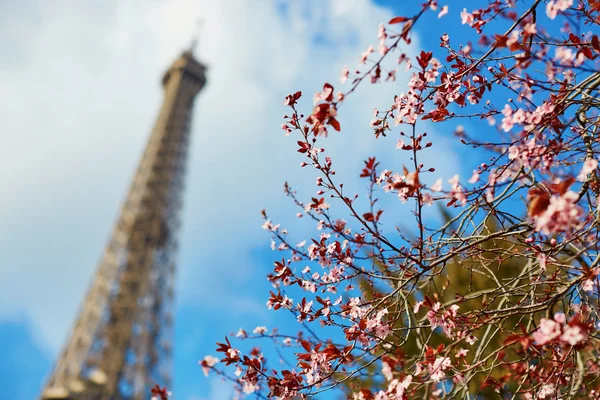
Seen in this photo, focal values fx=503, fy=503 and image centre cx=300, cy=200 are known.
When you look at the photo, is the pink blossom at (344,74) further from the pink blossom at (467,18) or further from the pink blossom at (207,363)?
the pink blossom at (207,363)

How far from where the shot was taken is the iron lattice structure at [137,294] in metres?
18.7

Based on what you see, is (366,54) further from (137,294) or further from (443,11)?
(137,294)

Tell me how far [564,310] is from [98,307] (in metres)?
20.6

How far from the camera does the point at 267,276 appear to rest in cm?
315

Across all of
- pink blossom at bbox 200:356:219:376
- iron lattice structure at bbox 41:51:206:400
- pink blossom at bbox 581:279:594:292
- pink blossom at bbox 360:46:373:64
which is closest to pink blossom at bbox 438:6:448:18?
pink blossom at bbox 360:46:373:64

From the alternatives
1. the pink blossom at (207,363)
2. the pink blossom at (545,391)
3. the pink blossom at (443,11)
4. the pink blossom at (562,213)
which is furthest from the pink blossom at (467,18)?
the pink blossom at (207,363)

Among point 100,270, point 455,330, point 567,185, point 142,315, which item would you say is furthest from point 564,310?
point 100,270

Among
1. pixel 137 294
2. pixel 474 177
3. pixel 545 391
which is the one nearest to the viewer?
pixel 474 177

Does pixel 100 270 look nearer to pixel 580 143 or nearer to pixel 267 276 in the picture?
pixel 267 276

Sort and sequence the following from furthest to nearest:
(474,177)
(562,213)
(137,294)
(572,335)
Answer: (137,294)
(474,177)
(572,335)
(562,213)

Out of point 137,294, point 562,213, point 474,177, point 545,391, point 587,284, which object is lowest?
point 545,391

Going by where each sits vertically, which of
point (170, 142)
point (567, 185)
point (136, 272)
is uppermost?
point (170, 142)

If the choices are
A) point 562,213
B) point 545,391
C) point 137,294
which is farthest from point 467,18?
point 137,294

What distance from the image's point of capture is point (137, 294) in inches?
826
